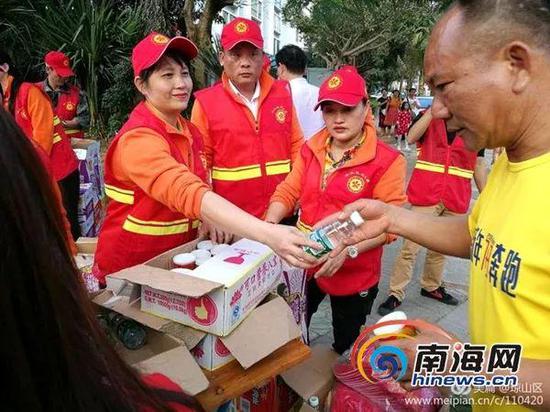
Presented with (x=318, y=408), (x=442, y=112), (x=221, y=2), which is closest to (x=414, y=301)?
(x=318, y=408)

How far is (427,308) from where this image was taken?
3.90 meters

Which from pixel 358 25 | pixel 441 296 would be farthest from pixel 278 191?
pixel 358 25

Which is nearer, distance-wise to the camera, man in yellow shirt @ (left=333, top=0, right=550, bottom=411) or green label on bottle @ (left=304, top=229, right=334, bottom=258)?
man in yellow shirt @ (left=333, top=0, right=550, bottom=411)

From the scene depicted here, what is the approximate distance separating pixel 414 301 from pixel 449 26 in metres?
3.25

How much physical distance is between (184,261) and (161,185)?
0.31 meters

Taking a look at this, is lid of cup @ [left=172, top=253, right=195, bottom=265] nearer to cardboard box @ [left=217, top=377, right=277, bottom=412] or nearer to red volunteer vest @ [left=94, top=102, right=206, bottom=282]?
red volunteer vest @ [left=94, top=102, right=206, bottom=282]

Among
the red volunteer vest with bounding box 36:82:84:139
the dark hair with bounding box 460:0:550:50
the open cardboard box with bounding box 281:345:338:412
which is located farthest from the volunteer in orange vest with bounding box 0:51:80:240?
the dark hair with bounding box 460:0:550:50

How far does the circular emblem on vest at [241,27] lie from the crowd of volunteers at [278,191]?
0.05 ft

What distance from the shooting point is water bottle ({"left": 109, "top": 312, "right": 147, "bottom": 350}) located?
160cm

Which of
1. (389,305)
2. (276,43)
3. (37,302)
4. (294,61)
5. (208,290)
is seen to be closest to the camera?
(37,302)

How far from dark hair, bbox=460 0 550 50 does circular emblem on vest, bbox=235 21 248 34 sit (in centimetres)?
212

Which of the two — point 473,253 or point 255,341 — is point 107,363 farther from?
point 473,253

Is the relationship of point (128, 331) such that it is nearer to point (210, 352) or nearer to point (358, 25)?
point (210, 352)

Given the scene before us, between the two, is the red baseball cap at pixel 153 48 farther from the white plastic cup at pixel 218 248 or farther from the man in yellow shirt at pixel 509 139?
the man in yellow shirt at pixel 509 139
